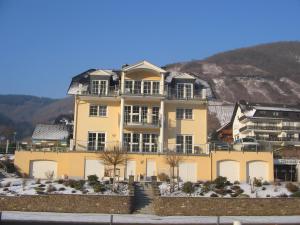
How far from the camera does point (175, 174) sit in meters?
43.5

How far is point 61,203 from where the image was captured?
31.1 m

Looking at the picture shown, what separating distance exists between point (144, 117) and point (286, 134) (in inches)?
1547

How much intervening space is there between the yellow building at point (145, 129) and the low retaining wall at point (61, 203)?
11.8 metres

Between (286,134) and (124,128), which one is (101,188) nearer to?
(124,128)

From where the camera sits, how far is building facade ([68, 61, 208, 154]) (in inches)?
1809

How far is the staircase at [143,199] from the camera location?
106ft

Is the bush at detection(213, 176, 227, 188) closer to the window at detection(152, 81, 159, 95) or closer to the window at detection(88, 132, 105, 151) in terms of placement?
the window at detection(152, 81, 159, 95)

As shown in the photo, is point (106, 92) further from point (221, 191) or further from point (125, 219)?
point (125, 219)

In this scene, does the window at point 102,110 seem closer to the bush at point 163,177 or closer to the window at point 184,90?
the window at point 184,90

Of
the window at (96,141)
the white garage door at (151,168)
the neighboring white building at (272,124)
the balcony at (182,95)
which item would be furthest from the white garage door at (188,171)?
the neighboring white building at (272,124)

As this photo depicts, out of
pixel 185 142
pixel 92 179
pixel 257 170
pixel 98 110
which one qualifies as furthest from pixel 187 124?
pixel 92 179

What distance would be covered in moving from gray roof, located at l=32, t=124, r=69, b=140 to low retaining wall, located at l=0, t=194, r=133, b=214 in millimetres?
25042

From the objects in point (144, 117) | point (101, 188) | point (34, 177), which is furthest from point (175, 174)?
point (34, 177)

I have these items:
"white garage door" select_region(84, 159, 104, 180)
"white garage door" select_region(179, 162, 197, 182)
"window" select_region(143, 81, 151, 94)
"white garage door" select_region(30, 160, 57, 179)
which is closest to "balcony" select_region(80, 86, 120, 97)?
"window" select_region(143, 81, 151, 94)
